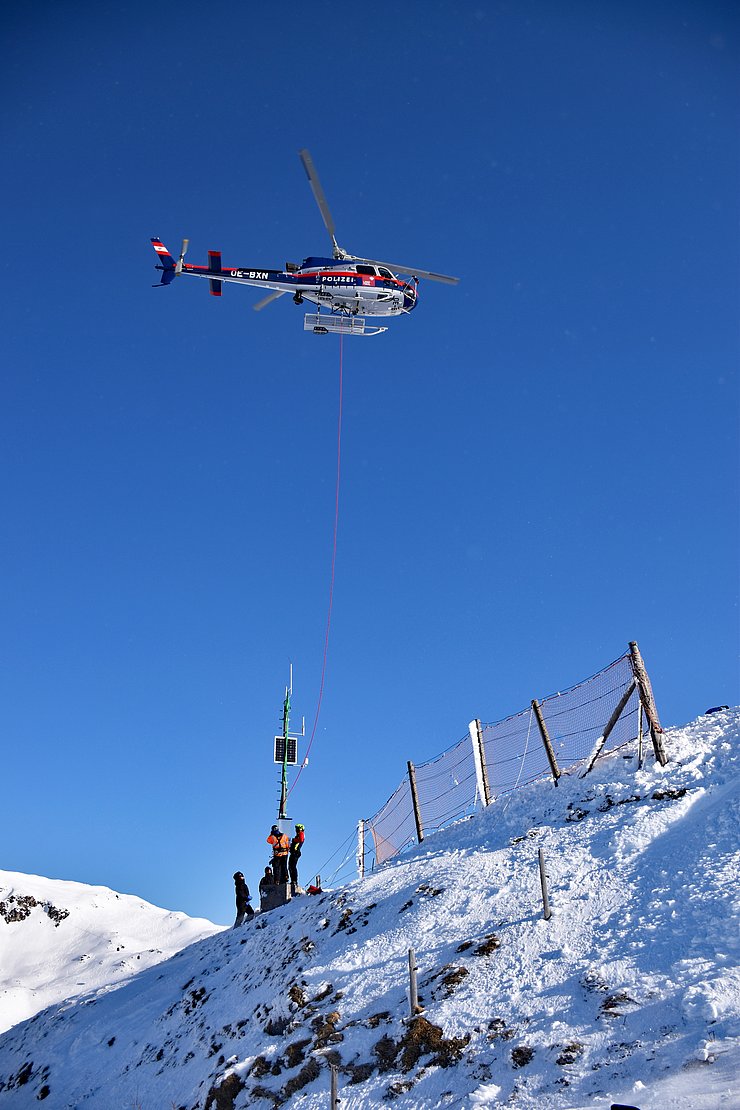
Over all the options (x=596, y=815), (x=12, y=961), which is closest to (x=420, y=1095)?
(x=596, y=815)

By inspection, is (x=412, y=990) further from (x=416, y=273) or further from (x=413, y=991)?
(x=416, y=273)

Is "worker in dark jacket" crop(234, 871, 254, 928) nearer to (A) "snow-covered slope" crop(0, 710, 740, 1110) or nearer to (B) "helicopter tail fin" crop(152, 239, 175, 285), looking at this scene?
(A) "snow-covered slope" crop(0, 710, 740, 1110)

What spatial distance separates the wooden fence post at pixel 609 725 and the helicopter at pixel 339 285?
60.2ft

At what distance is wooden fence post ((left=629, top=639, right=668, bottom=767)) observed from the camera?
1581cm

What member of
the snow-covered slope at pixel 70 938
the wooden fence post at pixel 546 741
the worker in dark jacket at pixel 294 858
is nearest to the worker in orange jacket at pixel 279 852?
the worker in dark jacket at pixel 294 858

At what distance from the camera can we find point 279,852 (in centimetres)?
2277

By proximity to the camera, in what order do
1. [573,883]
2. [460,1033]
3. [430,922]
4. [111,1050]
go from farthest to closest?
[111,1050]
[430,922]
[573,883]
[460,1033]

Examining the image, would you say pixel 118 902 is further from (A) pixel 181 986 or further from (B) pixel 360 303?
(B) pixel 360 303

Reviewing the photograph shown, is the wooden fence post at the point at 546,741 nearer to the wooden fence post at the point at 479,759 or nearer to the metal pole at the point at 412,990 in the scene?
the wooden fence post at the point at 479,759

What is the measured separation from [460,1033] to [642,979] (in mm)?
2628

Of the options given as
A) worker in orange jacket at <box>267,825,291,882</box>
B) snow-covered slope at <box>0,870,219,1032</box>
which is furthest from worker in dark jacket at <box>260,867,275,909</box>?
snow-covered slope at <box>0,870,219,1032</box>

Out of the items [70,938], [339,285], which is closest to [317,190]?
[339,285]

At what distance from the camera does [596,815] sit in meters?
15.2

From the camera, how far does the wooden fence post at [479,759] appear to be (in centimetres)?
1900
